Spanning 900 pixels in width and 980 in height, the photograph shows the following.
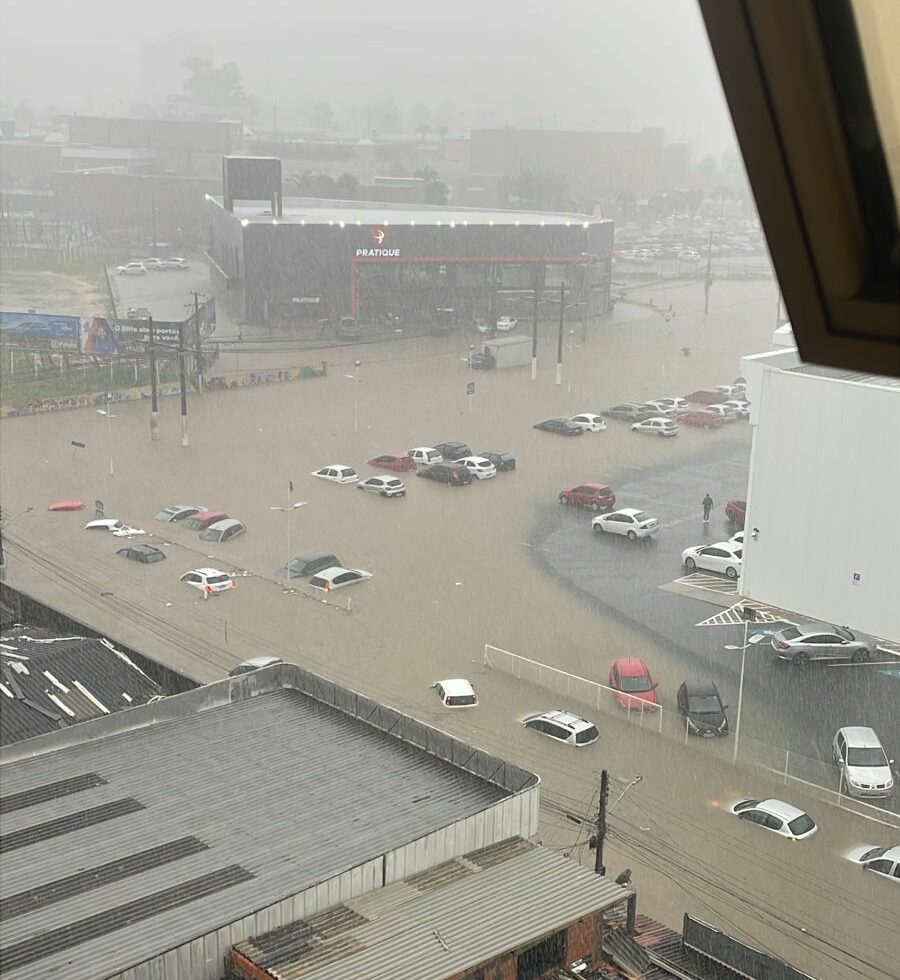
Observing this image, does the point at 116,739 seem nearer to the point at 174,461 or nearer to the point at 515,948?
the point at 515,948

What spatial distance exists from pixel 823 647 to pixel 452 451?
4256 mm

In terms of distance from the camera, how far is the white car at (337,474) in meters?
8.69

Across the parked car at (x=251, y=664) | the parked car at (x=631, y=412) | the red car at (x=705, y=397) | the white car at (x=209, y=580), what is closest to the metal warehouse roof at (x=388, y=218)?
the red car at (x=705, y=397)

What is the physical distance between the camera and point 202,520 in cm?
759

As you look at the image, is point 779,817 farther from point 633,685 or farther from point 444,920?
point 444,920

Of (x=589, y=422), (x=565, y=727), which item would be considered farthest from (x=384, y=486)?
(x=565, y=727)

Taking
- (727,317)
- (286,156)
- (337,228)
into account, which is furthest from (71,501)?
(286,156)

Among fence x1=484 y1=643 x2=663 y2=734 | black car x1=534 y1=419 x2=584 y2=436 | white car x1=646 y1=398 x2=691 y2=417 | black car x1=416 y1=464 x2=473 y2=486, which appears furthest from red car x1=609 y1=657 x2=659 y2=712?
white car x1=646 y1=398 x2=691 y2=417

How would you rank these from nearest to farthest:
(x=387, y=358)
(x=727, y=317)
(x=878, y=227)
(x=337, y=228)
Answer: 1. (x=878, y=227)
2. (x=387, y=358)
3. (x=337, y=228)
4. (x=727, y=317)

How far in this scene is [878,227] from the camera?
1.03 ft

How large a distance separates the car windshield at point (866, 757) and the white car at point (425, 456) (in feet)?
16.3

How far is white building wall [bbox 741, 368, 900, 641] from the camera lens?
A: 4523 mm

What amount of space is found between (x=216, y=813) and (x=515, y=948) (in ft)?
2.88

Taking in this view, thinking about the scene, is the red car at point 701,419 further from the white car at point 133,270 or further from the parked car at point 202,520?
the white car at point 133,270
